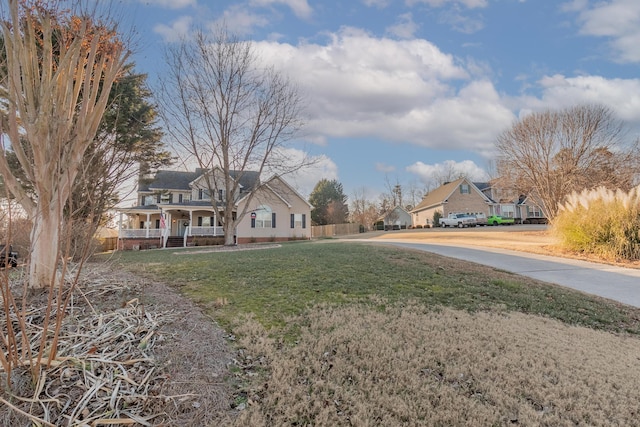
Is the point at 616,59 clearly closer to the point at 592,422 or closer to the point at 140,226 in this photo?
the point at 592,422

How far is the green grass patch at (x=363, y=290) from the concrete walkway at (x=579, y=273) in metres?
0.86

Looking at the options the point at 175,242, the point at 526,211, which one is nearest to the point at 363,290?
the point at 175,242

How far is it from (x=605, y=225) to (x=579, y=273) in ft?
12.3

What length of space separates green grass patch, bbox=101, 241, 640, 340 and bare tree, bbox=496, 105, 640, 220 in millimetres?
20271

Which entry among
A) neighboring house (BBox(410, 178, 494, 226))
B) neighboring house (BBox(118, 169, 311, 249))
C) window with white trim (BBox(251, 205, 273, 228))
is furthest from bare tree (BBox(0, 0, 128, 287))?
neighboring house (BBox(410, 178, 494, 226))

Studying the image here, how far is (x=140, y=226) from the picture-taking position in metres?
29.8

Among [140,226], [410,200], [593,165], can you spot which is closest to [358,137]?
[593,165]

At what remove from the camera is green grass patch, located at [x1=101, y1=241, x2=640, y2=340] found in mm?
4977

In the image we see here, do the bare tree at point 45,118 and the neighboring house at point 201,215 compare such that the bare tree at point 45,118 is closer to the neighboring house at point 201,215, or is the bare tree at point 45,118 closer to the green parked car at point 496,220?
the neighboring house at point 201,215

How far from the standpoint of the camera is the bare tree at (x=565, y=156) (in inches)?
934

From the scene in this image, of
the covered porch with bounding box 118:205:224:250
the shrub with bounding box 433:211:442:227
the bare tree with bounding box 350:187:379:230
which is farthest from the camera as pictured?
the bare tree with bounding box 350:187:379:230

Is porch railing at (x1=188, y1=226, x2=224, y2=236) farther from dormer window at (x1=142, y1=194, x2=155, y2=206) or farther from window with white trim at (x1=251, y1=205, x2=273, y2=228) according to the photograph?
dormer window at (x1=142, y1=194, x2=155, y2=206)

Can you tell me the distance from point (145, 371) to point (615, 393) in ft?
14.2

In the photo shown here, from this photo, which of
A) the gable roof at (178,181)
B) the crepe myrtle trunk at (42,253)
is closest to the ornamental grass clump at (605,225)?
the crepe myrtle trunk at (42,253)
